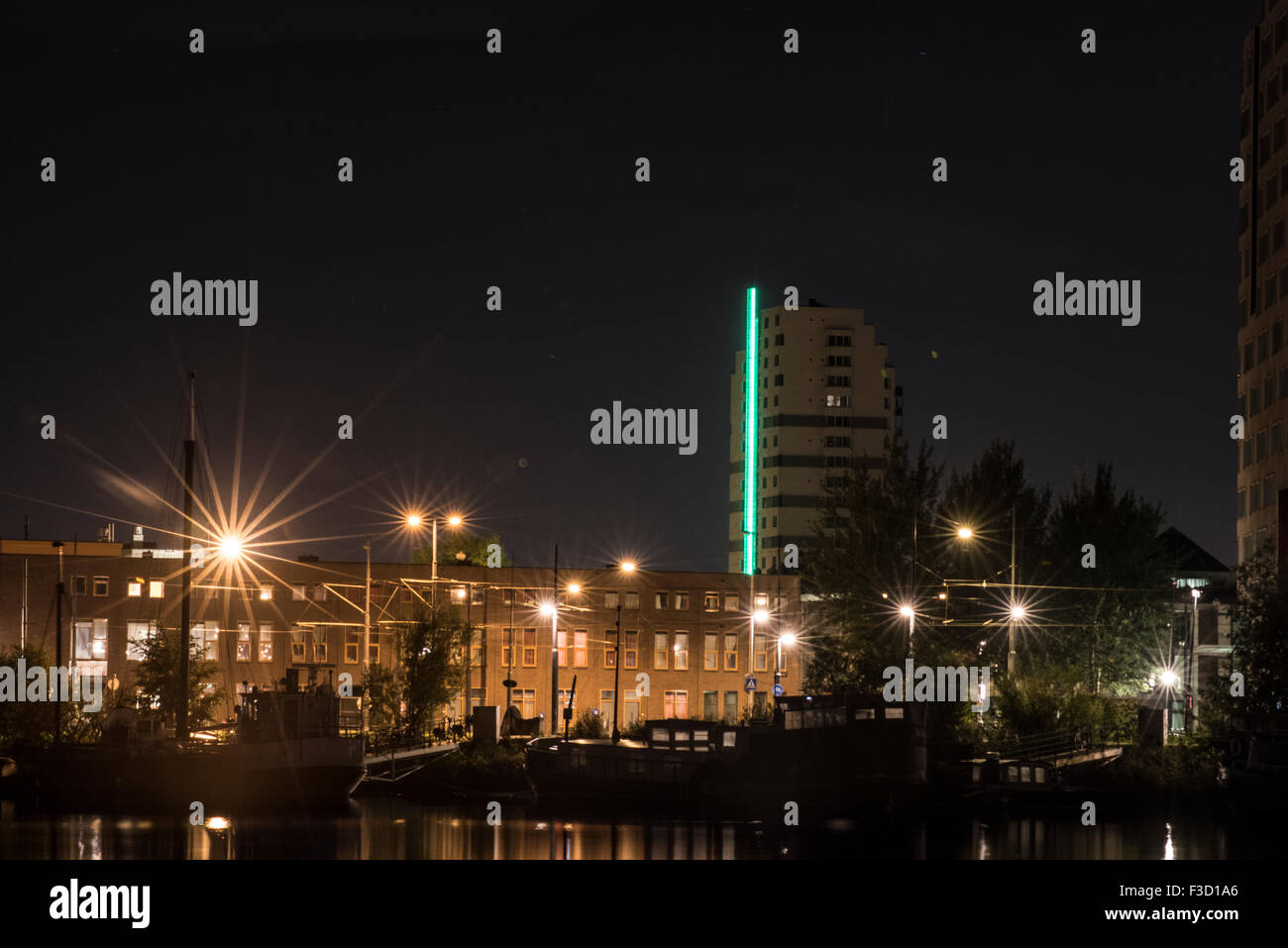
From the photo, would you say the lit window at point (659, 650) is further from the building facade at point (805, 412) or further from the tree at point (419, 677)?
the building facade at point (805, 412)

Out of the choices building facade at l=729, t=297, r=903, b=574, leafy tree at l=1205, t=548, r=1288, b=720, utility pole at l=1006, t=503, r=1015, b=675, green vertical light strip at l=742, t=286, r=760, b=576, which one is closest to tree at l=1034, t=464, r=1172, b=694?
utility pole at l=1006, t=503, r=1015, b=675

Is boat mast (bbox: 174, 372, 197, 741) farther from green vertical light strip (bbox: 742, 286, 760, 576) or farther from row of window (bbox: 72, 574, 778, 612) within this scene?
green vertical light strip (bbox: 742, 286, 760, 576)

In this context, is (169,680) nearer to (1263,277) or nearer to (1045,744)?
(1045,744)

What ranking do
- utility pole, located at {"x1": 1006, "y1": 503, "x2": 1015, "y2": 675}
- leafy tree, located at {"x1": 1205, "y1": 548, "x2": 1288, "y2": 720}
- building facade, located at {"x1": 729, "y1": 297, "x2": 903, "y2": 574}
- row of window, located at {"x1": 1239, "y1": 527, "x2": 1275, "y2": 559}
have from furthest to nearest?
1. building facade, located at {"x1": 729, "y1": 297, "x2": 903, "y2": 574}
2. row of window, located at {"x1": 1239, "y1": 527, "x2": 1275, "y2": 559}
3. utility pole, located at {"x1": 1006, "y1": 503, "x2": 1015, "y2": 675}
4. leafy tree, located at {"x1": 1205, "y1": 548, "x2": 1288, "y2": 720}

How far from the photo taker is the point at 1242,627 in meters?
65.5

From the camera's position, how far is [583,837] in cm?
4956

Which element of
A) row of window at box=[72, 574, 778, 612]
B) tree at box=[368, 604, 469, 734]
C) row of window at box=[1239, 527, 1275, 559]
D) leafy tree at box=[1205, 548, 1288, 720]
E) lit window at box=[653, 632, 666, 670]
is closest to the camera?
leafy tree at box=[1205, 548, 1288, 720]

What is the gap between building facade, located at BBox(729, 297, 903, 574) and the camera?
182 m

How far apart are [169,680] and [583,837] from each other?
34125 mm

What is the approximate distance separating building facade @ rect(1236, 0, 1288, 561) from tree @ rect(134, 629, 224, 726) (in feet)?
164

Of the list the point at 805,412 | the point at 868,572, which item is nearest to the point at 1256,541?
the point at 868,572

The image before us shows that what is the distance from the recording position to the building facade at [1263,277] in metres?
80.1

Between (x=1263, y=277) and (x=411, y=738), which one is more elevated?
(x=1263, y=277)
